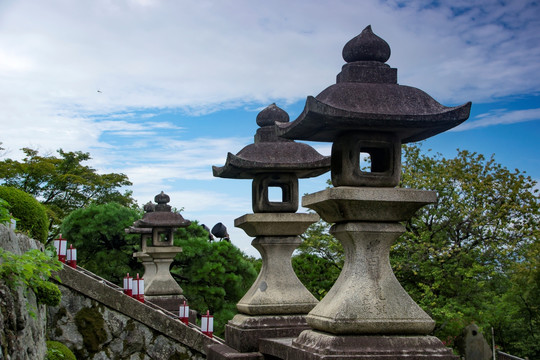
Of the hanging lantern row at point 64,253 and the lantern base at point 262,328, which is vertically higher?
the hanging lantern row at point 64,253

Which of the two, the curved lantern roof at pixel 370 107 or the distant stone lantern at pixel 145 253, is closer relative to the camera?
the curved lantern roof at pixel 370 107

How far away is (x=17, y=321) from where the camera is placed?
22.7ft

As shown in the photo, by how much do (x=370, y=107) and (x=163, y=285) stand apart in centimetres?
1256

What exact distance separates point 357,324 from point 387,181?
1.51 meters

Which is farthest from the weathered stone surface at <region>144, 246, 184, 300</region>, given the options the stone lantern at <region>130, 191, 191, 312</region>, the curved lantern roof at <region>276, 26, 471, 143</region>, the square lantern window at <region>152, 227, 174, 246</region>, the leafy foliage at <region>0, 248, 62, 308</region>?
the curved lantern roof at <region>276, 26, 471, 143</region>

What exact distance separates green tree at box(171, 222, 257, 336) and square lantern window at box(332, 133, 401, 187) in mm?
14504

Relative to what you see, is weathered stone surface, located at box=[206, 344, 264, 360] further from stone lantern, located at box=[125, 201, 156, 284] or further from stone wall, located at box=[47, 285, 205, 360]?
stone lantern, located at box=[125, 201, 156, 284]

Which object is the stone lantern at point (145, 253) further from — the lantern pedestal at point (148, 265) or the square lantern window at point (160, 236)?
the square lantern window at point (160, 236)

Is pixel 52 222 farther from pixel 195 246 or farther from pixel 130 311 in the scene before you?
pixel 130 311

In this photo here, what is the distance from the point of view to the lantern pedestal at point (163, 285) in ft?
56.9

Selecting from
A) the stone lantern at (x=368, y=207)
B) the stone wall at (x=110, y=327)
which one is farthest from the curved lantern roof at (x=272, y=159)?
the stone wall at (x=110, y=327)

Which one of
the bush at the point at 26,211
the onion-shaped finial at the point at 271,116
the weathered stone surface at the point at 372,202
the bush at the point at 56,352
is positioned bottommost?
the bush at the point at 56,352

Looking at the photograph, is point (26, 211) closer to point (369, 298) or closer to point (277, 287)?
point (277, 287)

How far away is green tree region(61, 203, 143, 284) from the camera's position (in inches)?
872
